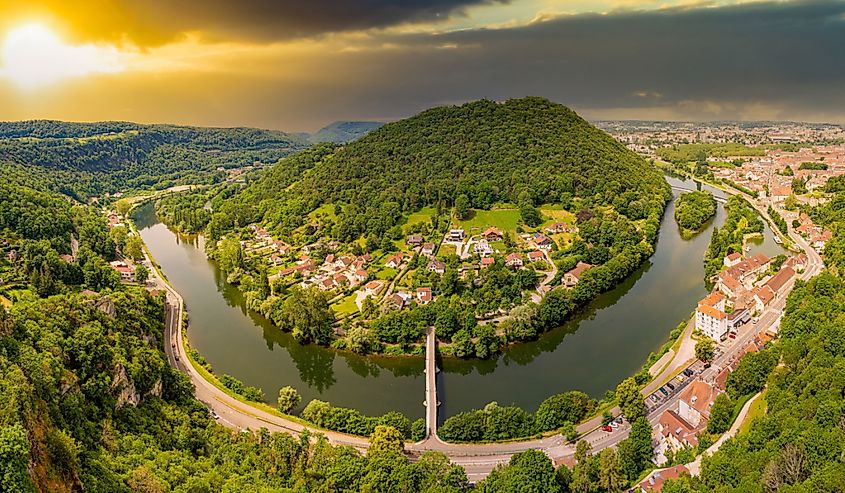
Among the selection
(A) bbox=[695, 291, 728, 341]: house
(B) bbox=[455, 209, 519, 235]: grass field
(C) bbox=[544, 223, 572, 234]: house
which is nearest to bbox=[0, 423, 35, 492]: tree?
(A) bbox=[695, 291, 728, 341]: house

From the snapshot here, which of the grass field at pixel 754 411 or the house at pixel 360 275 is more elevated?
the grass field at pixel 754 411

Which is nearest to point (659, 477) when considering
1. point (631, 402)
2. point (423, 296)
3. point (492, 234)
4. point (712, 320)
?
point (631, 402)

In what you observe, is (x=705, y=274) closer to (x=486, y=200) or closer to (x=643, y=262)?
(x=643, y=262)

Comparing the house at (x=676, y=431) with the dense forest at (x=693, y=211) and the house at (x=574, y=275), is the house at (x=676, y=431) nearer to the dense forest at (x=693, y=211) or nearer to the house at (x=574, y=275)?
the house at (x=574, y=275)

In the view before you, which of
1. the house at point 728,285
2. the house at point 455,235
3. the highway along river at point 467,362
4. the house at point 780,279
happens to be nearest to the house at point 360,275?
the highway along river at point 467,362

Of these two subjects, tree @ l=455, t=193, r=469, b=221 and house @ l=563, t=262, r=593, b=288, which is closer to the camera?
house @ l=563, t=262, r=593, b=288

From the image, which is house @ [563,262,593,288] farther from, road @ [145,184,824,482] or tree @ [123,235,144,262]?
tree @ [123,235,144,262]
